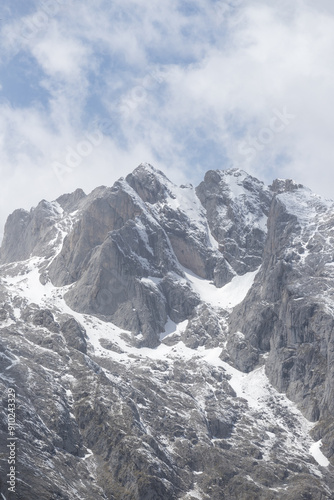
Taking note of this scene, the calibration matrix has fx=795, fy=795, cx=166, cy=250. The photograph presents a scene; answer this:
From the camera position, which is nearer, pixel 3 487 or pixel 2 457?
pixel 3 487

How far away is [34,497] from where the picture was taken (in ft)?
618

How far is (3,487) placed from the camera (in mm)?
181625

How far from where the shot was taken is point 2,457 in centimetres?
19538

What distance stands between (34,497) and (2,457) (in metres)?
13.8

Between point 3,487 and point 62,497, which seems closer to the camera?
point 3,487

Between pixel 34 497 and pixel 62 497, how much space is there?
38.2 feet

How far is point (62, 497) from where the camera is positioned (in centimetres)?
19825

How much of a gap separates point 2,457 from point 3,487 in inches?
569

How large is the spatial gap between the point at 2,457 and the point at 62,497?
59.6 feet
